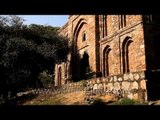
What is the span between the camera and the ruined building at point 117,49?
1208 centimetres

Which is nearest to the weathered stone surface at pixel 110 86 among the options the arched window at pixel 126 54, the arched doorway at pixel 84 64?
the arched window at pixel 126 54

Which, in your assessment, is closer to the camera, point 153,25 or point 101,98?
point 101,98

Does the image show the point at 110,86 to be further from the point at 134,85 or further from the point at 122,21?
the point at 122,21

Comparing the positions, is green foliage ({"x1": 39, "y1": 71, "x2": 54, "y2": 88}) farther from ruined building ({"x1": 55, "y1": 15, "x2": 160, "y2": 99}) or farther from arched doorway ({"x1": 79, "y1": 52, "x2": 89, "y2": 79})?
arched doorway ({"x1": 79, "y1": 52, "x2": 89, "y2": 79})

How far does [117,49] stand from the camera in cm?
1969

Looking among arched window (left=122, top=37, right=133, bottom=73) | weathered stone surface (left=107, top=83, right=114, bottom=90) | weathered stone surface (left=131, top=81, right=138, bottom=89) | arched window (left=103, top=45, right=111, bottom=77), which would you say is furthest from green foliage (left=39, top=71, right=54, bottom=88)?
weathered stone surface (left=131, top=81, right=138, bottom=89)

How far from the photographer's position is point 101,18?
22672 millimetres

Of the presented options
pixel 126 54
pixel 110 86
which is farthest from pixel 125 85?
pixel 126 54
